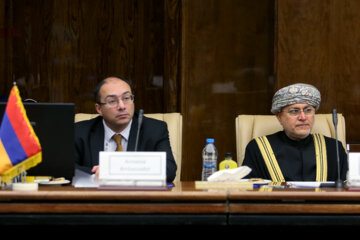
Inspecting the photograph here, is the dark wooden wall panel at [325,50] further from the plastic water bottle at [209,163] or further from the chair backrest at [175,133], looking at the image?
the plastic water bottle at [209,163]

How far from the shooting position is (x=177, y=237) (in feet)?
7.46

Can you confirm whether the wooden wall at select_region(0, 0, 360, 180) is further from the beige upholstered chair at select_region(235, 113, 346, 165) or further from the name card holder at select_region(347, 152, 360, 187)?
the name card holder at select_region(347, 152, 360, 187)

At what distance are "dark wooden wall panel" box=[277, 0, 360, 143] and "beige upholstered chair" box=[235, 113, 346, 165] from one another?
72cm

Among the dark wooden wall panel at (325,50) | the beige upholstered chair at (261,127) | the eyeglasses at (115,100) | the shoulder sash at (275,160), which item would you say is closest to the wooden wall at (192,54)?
the dark wooden wall panel at (325,50)

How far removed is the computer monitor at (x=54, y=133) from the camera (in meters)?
2.45

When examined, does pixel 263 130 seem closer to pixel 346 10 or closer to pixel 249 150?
pixel 249 150

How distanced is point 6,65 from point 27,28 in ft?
1.12

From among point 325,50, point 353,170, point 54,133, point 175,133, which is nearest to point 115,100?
point 175,133

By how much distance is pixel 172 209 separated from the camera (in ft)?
7.17

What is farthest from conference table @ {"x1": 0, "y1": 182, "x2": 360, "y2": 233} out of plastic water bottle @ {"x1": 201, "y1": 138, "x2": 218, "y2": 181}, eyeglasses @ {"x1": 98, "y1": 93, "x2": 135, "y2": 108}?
eyeglasses @ {"x1": 98, "y1": 93, "x2": 135, "y2": 108}

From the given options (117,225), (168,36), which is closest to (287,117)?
(117,225)

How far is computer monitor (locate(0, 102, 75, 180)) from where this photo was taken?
2.45 meters

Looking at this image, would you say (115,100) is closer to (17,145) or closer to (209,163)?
(209,163)

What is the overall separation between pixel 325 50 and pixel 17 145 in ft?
8.31
